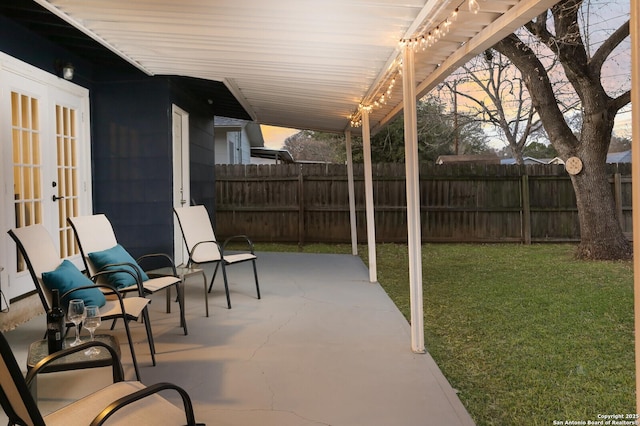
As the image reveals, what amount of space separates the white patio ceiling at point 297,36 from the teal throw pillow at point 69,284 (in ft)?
6.00

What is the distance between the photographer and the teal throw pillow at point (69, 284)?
3109 millimetres

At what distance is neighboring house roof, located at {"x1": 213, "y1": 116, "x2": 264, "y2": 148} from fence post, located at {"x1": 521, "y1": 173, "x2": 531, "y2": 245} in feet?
23.0

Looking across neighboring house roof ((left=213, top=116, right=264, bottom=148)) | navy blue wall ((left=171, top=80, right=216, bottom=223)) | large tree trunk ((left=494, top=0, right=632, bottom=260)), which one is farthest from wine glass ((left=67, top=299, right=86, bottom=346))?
neighboring house roof ((left=213, top=116, right=264, bottom=148))

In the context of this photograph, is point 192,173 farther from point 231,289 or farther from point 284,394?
point 284,394

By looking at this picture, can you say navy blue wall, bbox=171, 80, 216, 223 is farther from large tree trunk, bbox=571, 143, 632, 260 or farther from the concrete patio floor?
large tree trunk, bbox=571, 143, 632, 260

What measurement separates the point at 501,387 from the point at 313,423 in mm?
1249

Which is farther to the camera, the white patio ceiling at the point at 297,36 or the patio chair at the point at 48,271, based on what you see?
the white patio ceiling at the point at 297,36

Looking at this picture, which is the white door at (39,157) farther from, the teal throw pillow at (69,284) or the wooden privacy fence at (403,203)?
the wooden privacy fence at (403,203)

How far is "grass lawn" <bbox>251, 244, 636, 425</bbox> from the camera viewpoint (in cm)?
290

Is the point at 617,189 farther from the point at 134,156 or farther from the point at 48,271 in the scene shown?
the point at 48,271

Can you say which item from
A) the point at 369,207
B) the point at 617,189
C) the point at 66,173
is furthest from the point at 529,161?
the point at 66,173

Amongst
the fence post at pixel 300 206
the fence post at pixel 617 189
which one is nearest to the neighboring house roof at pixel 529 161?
the fence post at pixel 617 189

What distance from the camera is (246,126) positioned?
56.9 ft

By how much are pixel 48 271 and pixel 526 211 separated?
9.37 metres
